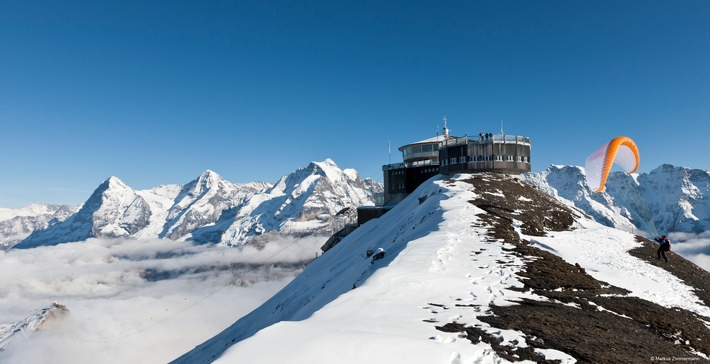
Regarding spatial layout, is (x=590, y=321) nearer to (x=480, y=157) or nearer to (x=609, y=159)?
(x=609, y=159)

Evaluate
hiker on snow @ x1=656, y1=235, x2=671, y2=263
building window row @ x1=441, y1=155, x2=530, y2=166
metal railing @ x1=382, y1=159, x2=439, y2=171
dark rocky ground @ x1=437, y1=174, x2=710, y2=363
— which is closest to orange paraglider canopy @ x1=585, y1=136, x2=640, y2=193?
hiker on snow @ x1=656, y1=235, x2=671, y2=263

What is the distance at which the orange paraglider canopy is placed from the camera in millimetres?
25047

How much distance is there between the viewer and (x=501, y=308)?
42.4 feet

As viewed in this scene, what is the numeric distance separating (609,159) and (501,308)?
17.3m

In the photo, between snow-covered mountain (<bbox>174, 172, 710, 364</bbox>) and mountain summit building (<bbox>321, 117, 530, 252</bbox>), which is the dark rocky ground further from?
mountain summit building (<bbox>321, 117, 530, 252</bbox>)

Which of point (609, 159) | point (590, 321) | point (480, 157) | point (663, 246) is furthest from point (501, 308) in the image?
point (480, 157)

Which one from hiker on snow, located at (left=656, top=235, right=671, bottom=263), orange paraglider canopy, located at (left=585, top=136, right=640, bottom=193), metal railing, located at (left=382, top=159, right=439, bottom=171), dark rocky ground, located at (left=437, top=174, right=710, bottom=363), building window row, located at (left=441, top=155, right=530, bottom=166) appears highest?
metal railing, located at (left=382, top=159, right=439, bottom=171)

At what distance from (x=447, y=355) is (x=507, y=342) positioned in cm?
219

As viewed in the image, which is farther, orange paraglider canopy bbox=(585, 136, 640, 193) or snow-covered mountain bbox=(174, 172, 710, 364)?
orange paraglider canopy bbox=(585, 136, 640, 193)

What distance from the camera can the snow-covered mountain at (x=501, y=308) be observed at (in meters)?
9.09

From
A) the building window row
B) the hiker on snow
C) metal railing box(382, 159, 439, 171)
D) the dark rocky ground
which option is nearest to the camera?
the dark rocky ground

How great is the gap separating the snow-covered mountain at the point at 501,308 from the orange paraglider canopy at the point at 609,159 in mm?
4678

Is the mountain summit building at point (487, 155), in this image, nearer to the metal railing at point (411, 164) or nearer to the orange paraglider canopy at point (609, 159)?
the metal railing at point (411, 164)

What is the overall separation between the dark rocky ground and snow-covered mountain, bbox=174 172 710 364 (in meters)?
0.06
